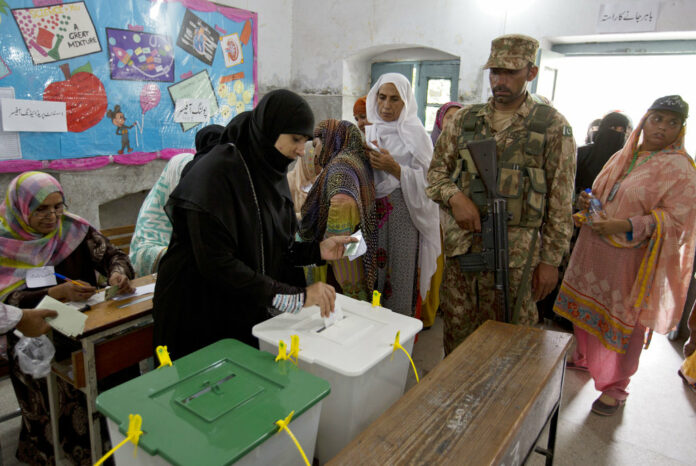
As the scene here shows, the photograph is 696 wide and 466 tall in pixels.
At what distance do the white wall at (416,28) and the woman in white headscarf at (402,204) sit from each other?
1.65 metres

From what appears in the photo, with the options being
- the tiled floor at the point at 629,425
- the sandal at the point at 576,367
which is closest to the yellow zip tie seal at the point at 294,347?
the tiled floor at the point at 629,425

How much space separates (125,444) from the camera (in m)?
0.72

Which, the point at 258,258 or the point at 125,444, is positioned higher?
the point at 258,258

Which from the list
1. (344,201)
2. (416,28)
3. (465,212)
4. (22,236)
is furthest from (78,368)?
(416,28)

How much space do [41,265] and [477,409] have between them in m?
1.77

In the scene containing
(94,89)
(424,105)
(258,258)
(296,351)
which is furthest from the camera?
(424,105)

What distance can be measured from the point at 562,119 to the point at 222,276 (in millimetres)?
1402

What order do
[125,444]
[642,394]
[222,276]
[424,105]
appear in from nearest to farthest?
[125,444], [222,276], [642,394], [424,105]

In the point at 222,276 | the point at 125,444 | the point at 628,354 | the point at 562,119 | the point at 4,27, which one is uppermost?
the point at 4,27

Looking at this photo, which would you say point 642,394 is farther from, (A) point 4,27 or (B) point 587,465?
(A) point 4,27

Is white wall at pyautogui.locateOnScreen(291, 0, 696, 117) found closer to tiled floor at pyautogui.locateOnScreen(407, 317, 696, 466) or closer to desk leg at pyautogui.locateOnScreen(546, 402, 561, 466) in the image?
tiled floor at pyautogui.locateOnScreen(407, 317, 696, 466)

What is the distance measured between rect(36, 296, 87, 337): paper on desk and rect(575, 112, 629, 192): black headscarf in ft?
9.92

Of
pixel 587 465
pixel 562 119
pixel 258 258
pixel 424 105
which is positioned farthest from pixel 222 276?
pixel 424 105

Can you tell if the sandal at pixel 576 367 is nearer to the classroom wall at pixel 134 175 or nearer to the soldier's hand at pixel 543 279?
the soldier's hand at pixel 543 279
